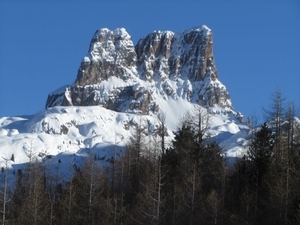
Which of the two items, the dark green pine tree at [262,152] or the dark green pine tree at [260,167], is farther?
the dark green pine tree at [262,152]

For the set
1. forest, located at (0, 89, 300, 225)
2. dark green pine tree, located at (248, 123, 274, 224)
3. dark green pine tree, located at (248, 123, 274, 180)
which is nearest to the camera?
forest, located at (0, 89, 300, 225)

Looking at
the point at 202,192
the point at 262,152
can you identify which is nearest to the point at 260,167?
the point at 262,152

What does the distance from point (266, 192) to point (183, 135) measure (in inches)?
430

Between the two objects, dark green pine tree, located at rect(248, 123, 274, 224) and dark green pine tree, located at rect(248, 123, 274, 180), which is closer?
dark green pine tree, located at rect(248, 123, 274, 224)

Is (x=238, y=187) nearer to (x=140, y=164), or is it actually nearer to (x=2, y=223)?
(x=140, y=164)

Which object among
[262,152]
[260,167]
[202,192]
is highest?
[262,152]

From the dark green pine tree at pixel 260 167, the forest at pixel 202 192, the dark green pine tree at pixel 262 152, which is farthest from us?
the dark green pine tree at pixel 262 152

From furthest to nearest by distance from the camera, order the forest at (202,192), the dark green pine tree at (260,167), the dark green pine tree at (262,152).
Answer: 1. the dark green pine tree at (262,152)
2. the dark green pine tree at (260,167)
3. the forest at (202,192)

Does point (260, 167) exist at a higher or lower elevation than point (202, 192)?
higher

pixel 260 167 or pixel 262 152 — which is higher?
pixel 262 152

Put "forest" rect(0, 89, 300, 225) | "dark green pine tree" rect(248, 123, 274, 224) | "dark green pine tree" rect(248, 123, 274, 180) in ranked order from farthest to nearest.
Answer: "dark green pine tree" rect(248, 123, 274, 180) < "dark green pine tree" rect(248, 123, 274, 224) < "forest" rect(0, 89, 300, 225)

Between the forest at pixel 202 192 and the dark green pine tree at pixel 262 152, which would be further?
the dark green pine tree at pixel 262 152

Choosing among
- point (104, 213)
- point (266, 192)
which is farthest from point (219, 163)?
point (104, 213)

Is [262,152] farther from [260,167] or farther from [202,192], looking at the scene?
[202,192]
